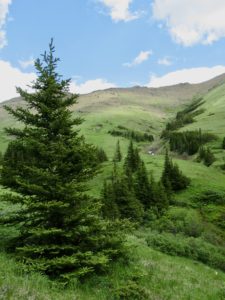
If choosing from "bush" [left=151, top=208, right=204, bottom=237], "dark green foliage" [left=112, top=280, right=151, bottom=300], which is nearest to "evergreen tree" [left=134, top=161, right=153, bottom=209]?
"bush" [left=151, top=208, right=204, bottom=237]

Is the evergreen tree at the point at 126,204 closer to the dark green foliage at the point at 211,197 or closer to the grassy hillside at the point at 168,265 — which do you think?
the grassy hillside at the point at 168,265

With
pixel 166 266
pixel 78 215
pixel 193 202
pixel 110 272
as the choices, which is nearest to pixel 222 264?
pixel 166 266

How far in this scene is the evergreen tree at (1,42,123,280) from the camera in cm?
1441

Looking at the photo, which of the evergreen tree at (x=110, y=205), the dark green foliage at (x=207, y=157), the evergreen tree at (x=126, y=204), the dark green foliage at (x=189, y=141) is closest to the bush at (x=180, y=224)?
the evergreen tree at (x=126, y=204)

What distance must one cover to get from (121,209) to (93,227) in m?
35.8

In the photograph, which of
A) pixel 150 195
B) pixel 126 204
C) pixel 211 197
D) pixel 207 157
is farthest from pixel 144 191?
pixel 207 157

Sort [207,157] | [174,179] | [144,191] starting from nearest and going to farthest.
→ [144,191] → [174,179] → [207,157]

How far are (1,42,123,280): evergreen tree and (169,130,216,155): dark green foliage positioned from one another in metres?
98.8

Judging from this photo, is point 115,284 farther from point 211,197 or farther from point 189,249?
point 211,197

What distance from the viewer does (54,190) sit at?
1497 cm

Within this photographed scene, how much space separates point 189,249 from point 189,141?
88.6m

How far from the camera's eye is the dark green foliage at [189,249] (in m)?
29.3

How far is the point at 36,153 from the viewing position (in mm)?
16047

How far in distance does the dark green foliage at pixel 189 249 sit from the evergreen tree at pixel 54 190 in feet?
44.1
